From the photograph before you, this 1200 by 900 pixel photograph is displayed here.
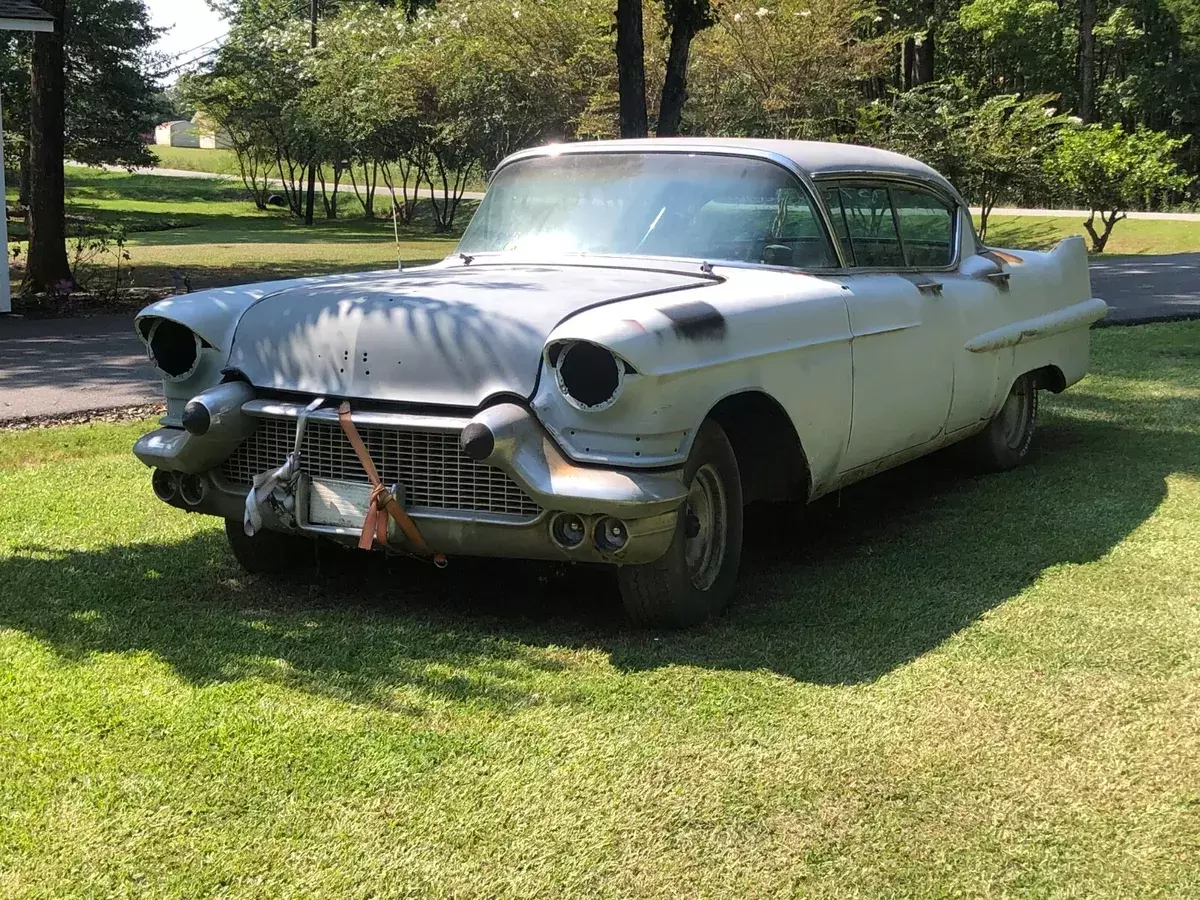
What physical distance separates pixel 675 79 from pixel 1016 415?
9828mm

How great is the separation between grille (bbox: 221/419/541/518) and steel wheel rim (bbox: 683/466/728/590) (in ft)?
1.90

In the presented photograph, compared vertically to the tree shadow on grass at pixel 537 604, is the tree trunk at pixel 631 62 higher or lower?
higher

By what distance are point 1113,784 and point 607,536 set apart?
1526 mm

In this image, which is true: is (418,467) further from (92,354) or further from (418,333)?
(92,354)

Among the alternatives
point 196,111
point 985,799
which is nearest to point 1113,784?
point 985,799

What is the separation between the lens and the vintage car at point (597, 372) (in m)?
3.92

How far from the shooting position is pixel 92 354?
1161cm

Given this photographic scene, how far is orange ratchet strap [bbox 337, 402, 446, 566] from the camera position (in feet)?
13.3

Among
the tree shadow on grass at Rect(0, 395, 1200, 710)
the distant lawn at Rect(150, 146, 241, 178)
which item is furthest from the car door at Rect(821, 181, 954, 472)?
the distant lawn at Rect(150, 146, 241, 178)

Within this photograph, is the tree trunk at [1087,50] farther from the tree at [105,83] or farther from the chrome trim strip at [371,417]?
the chrome trim strip at [371,417]

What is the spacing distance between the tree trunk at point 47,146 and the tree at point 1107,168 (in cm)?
1827

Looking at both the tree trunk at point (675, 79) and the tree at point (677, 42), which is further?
the tree trunk at point (675, 79)

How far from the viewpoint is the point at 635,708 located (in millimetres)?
3615

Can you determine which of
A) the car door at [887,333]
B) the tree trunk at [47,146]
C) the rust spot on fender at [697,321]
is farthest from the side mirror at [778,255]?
the tree trunk at [47,146]
